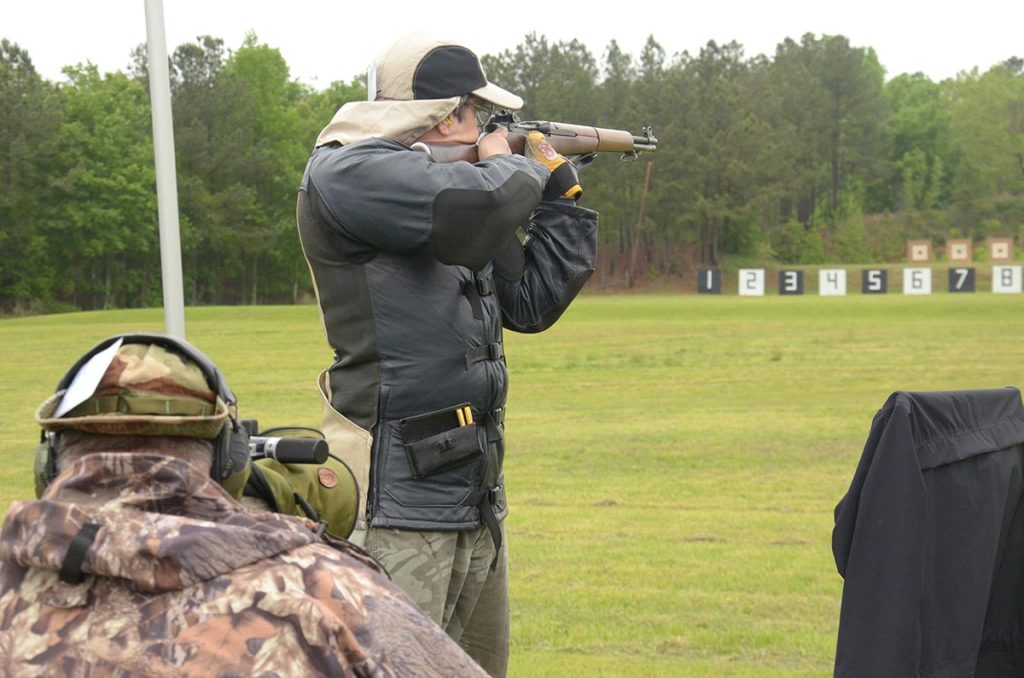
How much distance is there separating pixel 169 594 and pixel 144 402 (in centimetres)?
24

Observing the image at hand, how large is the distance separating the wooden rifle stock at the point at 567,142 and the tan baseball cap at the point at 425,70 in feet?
0.49

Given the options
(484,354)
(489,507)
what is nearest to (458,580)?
(489,507)

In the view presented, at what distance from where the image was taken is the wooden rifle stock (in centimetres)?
339

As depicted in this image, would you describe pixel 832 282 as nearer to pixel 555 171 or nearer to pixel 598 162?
pixel 598 162

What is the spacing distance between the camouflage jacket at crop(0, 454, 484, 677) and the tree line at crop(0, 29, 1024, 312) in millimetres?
61550

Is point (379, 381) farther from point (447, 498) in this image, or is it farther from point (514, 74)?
point (514, 74)

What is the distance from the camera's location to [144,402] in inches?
65.3

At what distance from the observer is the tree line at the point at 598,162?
206ft

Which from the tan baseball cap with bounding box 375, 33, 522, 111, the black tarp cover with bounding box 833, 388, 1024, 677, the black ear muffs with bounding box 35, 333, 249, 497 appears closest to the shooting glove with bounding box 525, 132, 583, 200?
the tan baseball cap with bounding box 375, 33, 522, 111

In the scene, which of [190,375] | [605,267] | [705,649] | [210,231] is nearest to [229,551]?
[190,375]

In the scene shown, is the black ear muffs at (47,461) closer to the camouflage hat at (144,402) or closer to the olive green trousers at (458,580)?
the camouflage hat at (144,402)

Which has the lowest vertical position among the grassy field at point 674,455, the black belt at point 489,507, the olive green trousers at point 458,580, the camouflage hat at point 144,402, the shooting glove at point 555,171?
the grassy field at point 674,455

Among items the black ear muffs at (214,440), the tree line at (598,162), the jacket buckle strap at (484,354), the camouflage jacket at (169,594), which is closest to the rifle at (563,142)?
the jacket buckle strap at (484,354)

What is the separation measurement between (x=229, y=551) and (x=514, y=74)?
82.1 m
